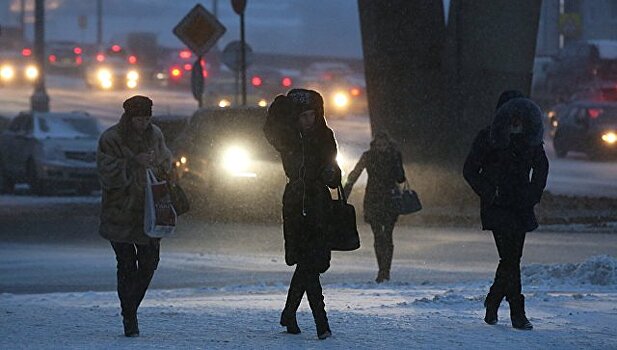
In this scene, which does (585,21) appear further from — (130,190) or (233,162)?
(130,190)

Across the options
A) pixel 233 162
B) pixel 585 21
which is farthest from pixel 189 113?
pixel 585 21

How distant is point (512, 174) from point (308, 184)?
147cm

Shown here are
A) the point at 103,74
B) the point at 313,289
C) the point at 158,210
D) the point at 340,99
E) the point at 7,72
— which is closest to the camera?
the point at 158,210


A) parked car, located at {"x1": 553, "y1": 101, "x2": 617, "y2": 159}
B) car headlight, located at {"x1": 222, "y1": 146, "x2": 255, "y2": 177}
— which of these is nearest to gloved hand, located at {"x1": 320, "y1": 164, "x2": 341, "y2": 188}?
car headlight, located at {"x1": 222, "y1": 146, "x2": 255, "y2": 177}

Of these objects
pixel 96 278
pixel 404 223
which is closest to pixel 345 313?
pixel 96 278

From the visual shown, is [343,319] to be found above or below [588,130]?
below

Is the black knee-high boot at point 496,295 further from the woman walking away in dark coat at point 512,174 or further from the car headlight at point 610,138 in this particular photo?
the car headlight at point 610,138

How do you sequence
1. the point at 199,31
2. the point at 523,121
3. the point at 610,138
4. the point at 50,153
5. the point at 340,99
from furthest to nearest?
1. the point at 340,99
2. the point at 610,138
3. the point at 50,153
4. the point at 199,31
5. the point at 523,121

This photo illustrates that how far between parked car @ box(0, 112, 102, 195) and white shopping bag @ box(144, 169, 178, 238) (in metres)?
19.4

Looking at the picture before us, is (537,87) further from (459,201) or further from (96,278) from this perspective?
(96,278)

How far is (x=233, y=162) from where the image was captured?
930 inches

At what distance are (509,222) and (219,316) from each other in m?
2.22

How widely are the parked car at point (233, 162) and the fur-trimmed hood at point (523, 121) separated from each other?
12.5 m

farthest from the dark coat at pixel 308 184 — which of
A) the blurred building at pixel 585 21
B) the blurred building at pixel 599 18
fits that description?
the blurred building at pixel 599 18
